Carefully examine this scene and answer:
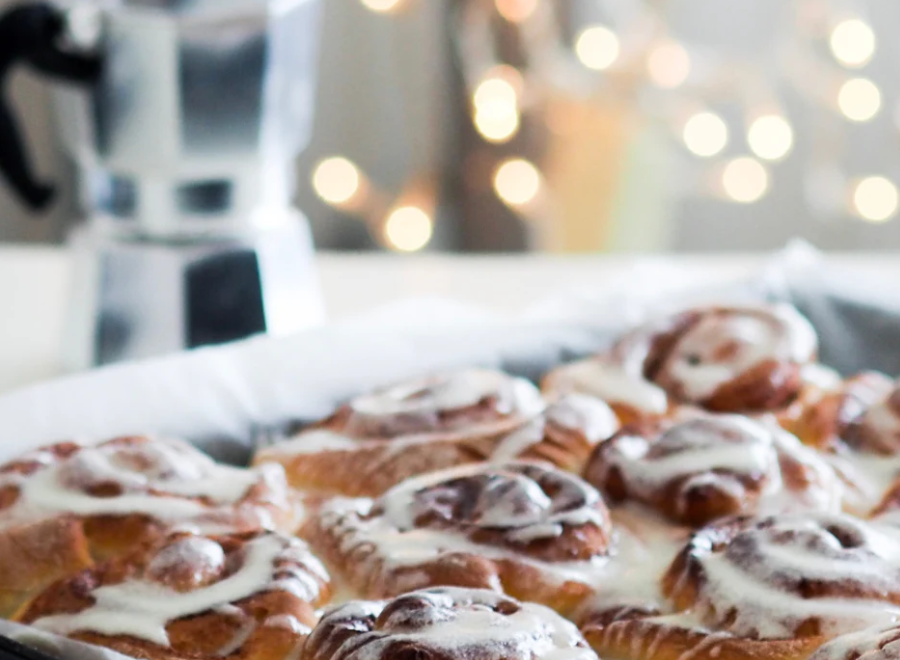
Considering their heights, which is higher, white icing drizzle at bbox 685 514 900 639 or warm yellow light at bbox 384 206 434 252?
white icing drizzle at bbox 685 514 900 639

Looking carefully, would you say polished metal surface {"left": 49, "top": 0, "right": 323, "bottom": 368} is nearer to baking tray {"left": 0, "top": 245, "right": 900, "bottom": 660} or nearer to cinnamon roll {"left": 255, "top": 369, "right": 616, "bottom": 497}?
baking tray {"left": 0, "top": 245, "right": 900, "bottom": 660}

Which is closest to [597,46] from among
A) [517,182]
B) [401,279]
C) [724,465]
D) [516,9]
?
[516,9]

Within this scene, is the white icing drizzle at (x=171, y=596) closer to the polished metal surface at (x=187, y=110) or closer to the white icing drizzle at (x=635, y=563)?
the white icing drizzle at (x=635, y=563)

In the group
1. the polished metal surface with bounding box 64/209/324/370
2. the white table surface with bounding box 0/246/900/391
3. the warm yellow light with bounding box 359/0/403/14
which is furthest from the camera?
the warm yellow light with bounding box 359/0/403/14

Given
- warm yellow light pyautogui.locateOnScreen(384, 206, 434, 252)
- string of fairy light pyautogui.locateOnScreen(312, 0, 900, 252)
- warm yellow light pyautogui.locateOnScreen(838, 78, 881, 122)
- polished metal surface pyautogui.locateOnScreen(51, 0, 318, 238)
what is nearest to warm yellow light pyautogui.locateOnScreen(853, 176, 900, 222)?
string of fairy light pyautogui.locateOnScreen(312, 0, 900, 252)

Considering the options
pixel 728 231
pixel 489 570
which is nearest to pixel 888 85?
pixel 728 231

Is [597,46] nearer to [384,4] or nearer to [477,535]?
[384,4]
